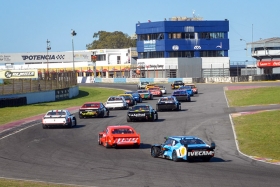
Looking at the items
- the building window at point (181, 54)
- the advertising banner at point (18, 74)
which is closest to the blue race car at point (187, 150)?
the advertising banner at point (18, 74)

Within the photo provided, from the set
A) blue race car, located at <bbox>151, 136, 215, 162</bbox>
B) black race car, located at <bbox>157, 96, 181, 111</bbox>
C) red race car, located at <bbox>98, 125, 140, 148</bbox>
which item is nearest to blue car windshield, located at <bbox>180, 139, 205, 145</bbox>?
blue race car, located at <bbox>151, 136, 215, 162</bbox>

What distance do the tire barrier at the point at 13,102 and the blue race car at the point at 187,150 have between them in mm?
38141

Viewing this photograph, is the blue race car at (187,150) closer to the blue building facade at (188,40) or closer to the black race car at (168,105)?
the black race car at (168,105)

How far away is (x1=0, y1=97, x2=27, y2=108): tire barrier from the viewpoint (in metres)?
62.1

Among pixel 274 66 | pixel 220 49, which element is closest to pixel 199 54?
pixel 220 49

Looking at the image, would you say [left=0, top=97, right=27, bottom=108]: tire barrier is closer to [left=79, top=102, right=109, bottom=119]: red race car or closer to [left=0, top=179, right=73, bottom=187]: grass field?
[left=79, top=102, right=109, bottom=119]: red race car

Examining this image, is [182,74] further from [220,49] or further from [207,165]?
[207,165]

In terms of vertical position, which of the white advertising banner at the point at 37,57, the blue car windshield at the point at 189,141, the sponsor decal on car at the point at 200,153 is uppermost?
the white advertising banner at the point at 37,57

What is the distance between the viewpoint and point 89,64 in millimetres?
153750

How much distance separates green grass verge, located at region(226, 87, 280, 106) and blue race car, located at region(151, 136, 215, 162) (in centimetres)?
3403

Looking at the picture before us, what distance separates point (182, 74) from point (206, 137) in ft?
301

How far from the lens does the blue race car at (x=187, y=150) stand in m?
25.4

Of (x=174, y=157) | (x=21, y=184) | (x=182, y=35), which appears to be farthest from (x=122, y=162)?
(x=182, y=35)

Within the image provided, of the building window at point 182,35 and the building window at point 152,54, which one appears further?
the building window at point 152,54
